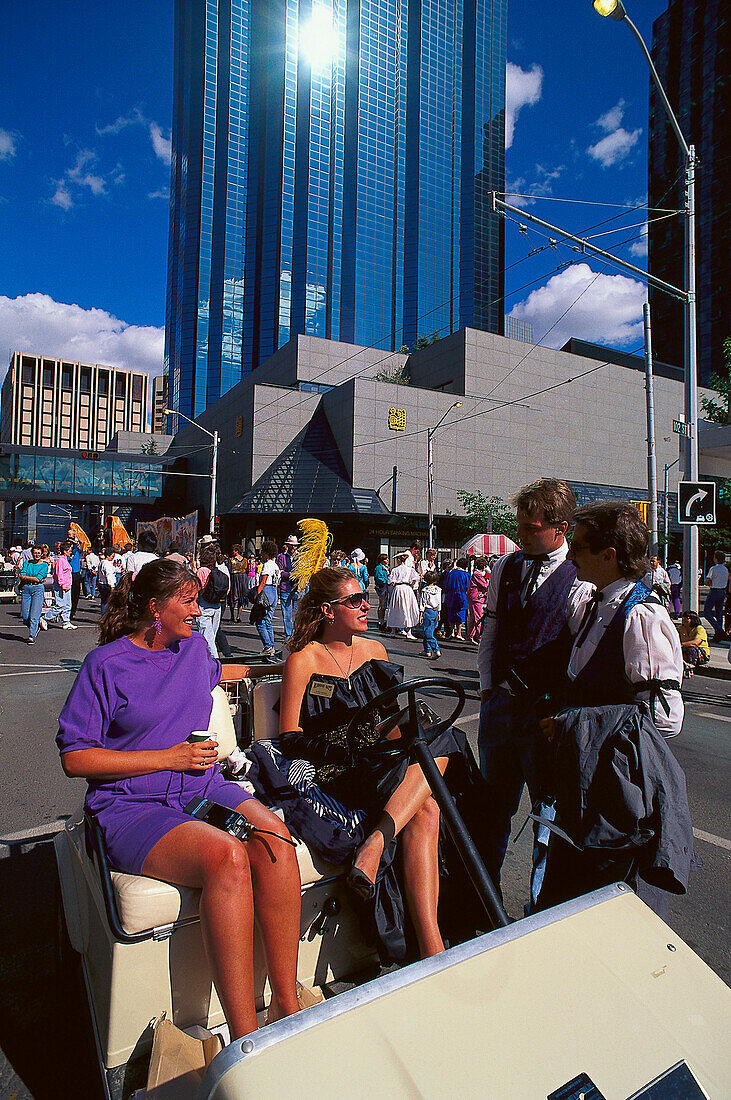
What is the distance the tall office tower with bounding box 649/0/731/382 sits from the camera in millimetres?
23516

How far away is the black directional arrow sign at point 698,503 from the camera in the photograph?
32.2 feet

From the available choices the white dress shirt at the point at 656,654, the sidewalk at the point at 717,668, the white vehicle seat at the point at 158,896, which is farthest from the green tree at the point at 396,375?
the white vehicle seat at the point at 158,896

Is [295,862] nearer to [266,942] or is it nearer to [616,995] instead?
[266,942]

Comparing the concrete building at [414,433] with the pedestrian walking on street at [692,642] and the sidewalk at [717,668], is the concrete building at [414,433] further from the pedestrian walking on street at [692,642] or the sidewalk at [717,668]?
the pedestrian walking on street at [692,642]

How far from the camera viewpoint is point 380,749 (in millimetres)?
2602

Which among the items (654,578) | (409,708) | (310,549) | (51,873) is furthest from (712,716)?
(310,549)

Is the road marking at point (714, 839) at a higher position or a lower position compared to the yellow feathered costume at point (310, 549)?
lower

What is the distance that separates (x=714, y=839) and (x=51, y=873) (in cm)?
405

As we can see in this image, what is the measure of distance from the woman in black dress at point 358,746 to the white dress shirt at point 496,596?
1.44 feet

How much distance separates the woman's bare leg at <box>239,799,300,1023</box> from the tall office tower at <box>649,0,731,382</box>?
17713mm

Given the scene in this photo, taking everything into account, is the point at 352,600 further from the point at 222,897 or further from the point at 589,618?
the point at 222,897

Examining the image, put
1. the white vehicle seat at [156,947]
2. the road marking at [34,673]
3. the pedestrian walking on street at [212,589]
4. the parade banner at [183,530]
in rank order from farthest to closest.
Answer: the parade banner at [183,530]
the road marking at [34,673]
the pedestrian walking on street at [212,589]
the white vehicle seat at [156,947]

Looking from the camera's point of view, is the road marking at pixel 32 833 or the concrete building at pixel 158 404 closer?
the road marking at pixel 32 833

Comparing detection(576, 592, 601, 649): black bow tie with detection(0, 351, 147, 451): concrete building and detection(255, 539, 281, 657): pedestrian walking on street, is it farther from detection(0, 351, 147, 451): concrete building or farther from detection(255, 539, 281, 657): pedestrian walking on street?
detection(0, 351, 147, 451): concrete building
